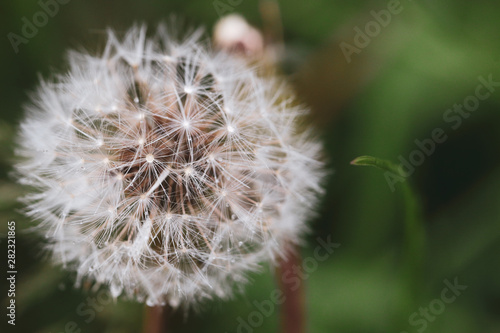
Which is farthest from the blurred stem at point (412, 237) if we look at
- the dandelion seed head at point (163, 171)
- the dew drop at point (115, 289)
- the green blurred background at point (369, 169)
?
the dew drop at point (115, 289)

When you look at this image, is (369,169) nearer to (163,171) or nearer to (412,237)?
(412,237)

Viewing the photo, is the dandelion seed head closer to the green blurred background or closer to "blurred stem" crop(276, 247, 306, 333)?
"blurred stem" crop(276, 247, 306, 333)

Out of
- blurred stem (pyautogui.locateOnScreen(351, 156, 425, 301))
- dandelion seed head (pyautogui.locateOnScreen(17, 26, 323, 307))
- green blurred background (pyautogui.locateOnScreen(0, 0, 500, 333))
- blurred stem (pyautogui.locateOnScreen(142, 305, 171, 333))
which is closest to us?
dandelion seed head (pyautogui.locateOnScreen(17, 26, 323, 307))

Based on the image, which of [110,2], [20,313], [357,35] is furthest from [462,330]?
[110,2]

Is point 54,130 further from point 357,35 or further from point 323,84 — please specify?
point 357,35

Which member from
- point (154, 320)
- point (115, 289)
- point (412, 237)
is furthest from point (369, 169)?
point (115, 289)

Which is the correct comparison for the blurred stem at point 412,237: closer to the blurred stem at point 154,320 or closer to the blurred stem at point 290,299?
the blurred stem at point 290,299

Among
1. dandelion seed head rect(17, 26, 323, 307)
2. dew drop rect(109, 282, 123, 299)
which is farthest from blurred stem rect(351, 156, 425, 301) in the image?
dew drop rect(109, 282, 123, 299)
